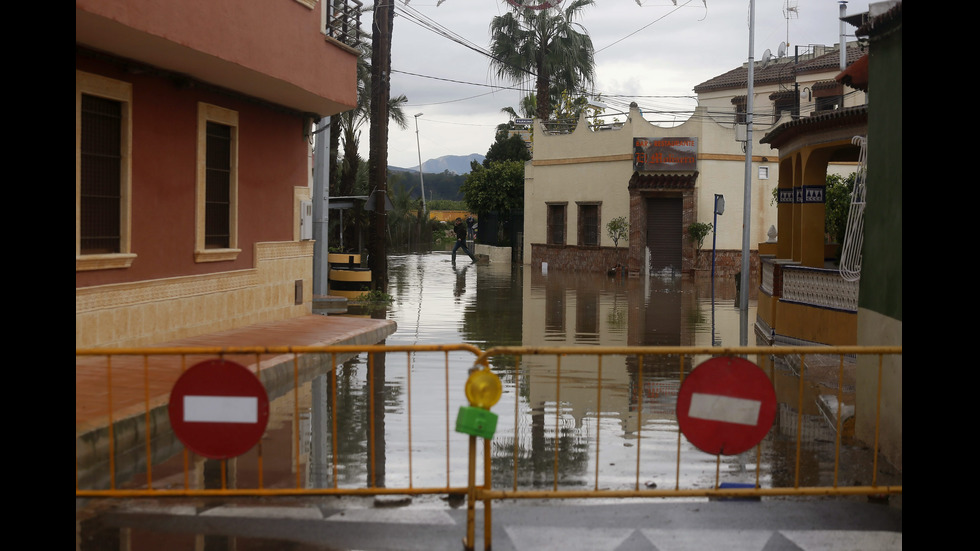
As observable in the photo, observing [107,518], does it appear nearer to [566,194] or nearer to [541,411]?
[541,411]

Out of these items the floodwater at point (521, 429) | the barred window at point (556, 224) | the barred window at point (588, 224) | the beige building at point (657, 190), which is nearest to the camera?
the floodwater at point (521, 429)

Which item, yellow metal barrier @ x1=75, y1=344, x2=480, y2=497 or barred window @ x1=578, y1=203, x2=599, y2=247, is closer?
yellow metal barrier @ x1=75, y1=344, x2=480, y2=497

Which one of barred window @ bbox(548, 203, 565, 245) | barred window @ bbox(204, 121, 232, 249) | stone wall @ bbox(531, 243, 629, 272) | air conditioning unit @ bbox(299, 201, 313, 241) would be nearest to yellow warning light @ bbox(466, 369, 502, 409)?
barred window @ bbox(204, 121, 232, 249)

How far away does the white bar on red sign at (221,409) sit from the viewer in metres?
5.41

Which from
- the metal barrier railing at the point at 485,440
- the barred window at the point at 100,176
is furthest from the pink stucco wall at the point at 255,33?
the metal barrier railing at the point at 485,440

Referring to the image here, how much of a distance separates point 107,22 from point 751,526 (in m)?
7.48

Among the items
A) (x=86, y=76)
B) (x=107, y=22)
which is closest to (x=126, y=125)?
(x=86, y=76)

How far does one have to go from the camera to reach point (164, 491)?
5.62m

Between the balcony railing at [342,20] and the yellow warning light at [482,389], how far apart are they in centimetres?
1111

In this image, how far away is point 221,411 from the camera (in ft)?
17.8

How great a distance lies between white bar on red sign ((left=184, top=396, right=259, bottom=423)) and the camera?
541 cm

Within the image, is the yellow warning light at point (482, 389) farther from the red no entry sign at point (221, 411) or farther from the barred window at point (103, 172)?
the barred window at point (103, 172)

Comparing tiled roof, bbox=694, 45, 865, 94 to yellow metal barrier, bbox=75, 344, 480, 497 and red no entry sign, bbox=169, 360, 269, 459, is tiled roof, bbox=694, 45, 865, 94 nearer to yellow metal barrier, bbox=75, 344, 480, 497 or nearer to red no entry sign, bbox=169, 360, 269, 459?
yellow metal barrier, bbox=75, 344, 480, 497

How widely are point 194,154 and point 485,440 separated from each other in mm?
8887
